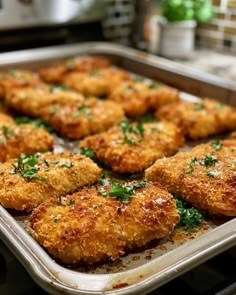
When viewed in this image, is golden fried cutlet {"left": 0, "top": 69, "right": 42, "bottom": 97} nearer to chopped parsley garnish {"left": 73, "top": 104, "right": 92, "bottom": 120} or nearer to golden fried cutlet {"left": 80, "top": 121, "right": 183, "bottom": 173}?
chopped parsley garnish {"left": 73, "top": 104, "right": 92, "bottom": 120}

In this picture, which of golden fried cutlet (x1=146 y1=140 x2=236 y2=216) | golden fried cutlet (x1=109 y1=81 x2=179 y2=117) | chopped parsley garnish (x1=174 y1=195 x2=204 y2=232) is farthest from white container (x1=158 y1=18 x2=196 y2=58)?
chopped parsley garnish (x1=174 y1=195 x2=204 y2=232)

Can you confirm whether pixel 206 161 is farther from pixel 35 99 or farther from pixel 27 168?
pixel 35 99

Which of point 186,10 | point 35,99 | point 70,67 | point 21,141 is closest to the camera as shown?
point 21,141

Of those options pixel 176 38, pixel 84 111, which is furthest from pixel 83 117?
pixel 176 38


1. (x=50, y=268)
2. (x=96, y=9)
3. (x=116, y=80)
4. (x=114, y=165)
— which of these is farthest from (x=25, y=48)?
(x=50, y=268)

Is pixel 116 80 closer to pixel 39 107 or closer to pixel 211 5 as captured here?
pixel 39 107

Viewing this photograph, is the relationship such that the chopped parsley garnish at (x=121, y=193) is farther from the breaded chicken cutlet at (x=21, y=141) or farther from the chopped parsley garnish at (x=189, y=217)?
the breaded chicken cutlet at (x=21, y=141)
